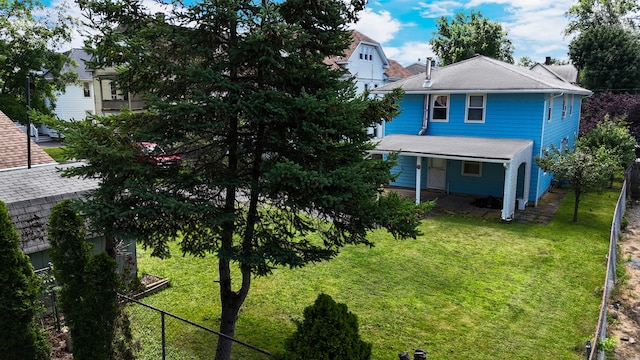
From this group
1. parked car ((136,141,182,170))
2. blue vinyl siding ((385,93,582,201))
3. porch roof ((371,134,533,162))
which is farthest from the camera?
blue vinyl siding ((385,93,582,201))

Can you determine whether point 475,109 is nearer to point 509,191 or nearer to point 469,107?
point 469,107

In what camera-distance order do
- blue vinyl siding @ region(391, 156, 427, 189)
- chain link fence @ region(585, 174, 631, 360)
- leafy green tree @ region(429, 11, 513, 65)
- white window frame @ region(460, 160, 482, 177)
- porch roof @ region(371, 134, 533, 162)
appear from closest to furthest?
chain link fence @ region(585, 174, 631, 360), porch roof @ region(371, 134, 533, 162), white window frame @ region(460, 160, 482, 177), blue vinyl siding @ region(391, 156, 427, 189), leafy green tree @ region(429, 11, 513, 65)

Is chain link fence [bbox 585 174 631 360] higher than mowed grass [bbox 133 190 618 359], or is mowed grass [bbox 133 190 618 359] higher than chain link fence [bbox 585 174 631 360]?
chain link fence [bbox 585 174 631 360]

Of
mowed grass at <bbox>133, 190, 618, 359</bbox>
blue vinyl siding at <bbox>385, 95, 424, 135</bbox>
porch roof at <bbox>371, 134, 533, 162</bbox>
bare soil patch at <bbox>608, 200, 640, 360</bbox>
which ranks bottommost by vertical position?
bare soil patch at <bbox>608, 200, 640, 360</bbox>

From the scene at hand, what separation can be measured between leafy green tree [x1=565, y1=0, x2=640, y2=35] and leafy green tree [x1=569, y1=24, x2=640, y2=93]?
33.0 feet

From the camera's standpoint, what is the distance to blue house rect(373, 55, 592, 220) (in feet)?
56.4

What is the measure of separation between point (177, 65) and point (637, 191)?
24.5m

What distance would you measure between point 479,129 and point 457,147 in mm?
2608

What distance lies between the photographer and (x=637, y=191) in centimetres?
2239

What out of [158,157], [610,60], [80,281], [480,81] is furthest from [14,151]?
[610,60]

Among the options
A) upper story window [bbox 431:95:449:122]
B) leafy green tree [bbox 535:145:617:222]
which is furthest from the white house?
leafy green tree [bbox 535:145:617:222]

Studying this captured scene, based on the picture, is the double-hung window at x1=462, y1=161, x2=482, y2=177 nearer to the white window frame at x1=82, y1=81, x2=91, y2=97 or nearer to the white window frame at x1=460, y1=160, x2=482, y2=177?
the white window frame at x1=460, y1=160, x2=482, y2=177

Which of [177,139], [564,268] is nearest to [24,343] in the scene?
[177,139]

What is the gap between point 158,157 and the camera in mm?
5809
